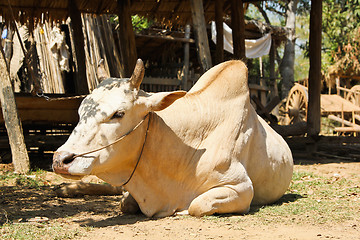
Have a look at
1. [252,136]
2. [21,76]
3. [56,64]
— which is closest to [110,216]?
[252,136]

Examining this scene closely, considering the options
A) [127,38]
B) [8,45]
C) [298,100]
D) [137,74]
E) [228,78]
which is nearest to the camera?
[137,74]

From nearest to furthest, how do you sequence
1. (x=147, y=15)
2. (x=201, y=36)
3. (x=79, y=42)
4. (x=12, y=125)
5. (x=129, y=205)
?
(x=129, y=205), (x=12, y=125), (x=201, y=36), (x=79, y=42), (x=147, y=15)

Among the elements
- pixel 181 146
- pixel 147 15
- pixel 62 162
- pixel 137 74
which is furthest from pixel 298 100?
pixel 62 162

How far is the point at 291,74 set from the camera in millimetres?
21453

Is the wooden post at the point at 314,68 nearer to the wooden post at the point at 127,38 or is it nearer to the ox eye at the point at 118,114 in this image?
the wooden post at the point at 127,38

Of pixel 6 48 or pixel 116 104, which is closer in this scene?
pixel 116 104

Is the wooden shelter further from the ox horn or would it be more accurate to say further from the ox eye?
the ox eye

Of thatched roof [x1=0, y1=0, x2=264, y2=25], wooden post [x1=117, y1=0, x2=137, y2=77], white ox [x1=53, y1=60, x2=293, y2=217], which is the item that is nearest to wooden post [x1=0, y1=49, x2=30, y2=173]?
wooden post [x1=117, y1=0, x2=137, y2=77]

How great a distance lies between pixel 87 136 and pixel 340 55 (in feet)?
57.4

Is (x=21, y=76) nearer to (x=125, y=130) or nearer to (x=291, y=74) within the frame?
(x=125, y=130)

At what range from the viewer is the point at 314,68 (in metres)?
9.41

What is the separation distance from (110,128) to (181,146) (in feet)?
2.51

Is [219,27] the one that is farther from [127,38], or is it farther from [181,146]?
[181,146]

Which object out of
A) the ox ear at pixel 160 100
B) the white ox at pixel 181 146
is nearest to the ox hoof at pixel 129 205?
the white ox at pixel 181 146
